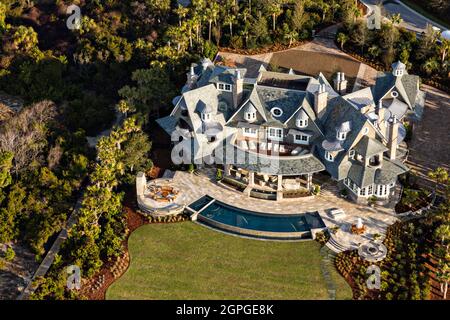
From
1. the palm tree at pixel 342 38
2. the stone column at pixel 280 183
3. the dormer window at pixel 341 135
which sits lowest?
the stone column at pixel 280 183

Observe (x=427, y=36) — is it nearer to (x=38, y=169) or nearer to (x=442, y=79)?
(x=442, y=79)

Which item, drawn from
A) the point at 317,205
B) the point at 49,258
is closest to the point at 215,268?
the point at 317,205

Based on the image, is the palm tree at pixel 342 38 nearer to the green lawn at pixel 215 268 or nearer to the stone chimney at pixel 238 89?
the stone chimney at pixel 238 89

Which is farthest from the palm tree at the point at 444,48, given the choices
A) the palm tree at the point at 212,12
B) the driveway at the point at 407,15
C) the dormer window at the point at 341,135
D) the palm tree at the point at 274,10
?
the palm tree at the point at 212,12

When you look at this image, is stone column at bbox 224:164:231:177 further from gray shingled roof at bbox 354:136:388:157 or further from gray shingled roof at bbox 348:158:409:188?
gray shingled roof at bbox 354:136:388:157

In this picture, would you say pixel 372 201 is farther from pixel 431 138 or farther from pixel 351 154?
pixel 431 138

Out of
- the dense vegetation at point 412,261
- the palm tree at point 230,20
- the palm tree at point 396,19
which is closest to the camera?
the dense vegetation at point 412,261

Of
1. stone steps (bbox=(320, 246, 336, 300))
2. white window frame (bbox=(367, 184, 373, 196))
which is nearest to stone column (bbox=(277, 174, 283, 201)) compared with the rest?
stone steps (bbox=(320, 246, 336, 300))
